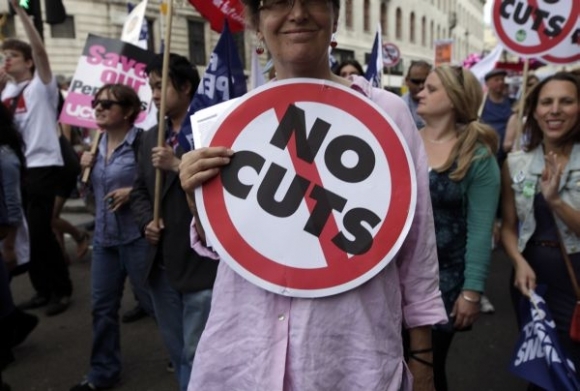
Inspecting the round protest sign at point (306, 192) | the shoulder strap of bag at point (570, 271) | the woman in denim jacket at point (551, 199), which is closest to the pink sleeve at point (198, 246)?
the round protest sign at point (306, 192)

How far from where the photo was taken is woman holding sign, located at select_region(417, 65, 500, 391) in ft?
7.83

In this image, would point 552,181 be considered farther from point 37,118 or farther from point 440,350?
point 37,118

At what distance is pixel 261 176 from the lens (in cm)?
133

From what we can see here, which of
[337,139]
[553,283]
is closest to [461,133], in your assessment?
[553,283]

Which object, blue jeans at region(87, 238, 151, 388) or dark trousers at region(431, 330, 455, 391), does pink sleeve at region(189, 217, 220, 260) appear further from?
blue jeans at region(87, 238, 151, 388)

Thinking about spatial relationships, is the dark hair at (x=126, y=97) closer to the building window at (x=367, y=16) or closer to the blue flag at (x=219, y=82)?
the blue flag at (x=219, y=82)

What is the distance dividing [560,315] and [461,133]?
96 centimetres

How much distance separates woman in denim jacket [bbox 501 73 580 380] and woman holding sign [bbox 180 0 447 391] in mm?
1224

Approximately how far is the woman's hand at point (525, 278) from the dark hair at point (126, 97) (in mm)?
2524

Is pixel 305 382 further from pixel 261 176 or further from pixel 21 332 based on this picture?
pixel 21 332

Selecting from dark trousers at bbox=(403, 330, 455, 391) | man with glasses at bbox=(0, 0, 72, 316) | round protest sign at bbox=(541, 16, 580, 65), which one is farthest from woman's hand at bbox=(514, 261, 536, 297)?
man with glasses at bbox=(0, 0, 72, 316)

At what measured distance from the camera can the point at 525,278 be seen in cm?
251

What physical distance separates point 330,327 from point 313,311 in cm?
6

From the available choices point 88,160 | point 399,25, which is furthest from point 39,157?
point 399,25
